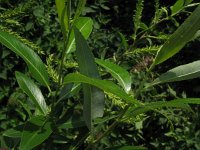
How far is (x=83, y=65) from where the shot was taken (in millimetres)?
866

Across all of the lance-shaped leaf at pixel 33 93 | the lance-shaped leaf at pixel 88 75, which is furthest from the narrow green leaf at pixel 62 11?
the lance-shaped leaf at pixel 33 93

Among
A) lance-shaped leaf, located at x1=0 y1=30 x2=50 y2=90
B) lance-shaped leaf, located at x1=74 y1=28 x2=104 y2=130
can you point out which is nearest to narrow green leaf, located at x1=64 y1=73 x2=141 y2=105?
lance-shaped leaf, located at x1=74 y1=28 x2=104 y2=130

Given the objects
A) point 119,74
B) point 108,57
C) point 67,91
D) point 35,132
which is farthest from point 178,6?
point 108,57

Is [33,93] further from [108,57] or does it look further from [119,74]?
[108,57]

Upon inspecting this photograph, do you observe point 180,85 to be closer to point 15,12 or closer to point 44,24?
point 44,24

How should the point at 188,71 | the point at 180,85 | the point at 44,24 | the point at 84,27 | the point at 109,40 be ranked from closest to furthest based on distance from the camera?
the point at 188,71, the point at 84,27, the point at 44,24, the point at 109,40, the point at 180,85

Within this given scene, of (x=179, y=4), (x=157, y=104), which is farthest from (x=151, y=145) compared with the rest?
(x=157, y=104)

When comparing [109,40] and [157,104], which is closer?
[157,104]

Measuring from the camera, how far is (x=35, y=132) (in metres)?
1.00

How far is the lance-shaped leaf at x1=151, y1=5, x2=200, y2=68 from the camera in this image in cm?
78

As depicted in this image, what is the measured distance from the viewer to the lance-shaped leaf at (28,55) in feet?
3.42

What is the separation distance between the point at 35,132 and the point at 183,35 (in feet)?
1.30

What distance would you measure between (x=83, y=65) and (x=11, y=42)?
0.25 m

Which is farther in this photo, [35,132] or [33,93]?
[33,93]
